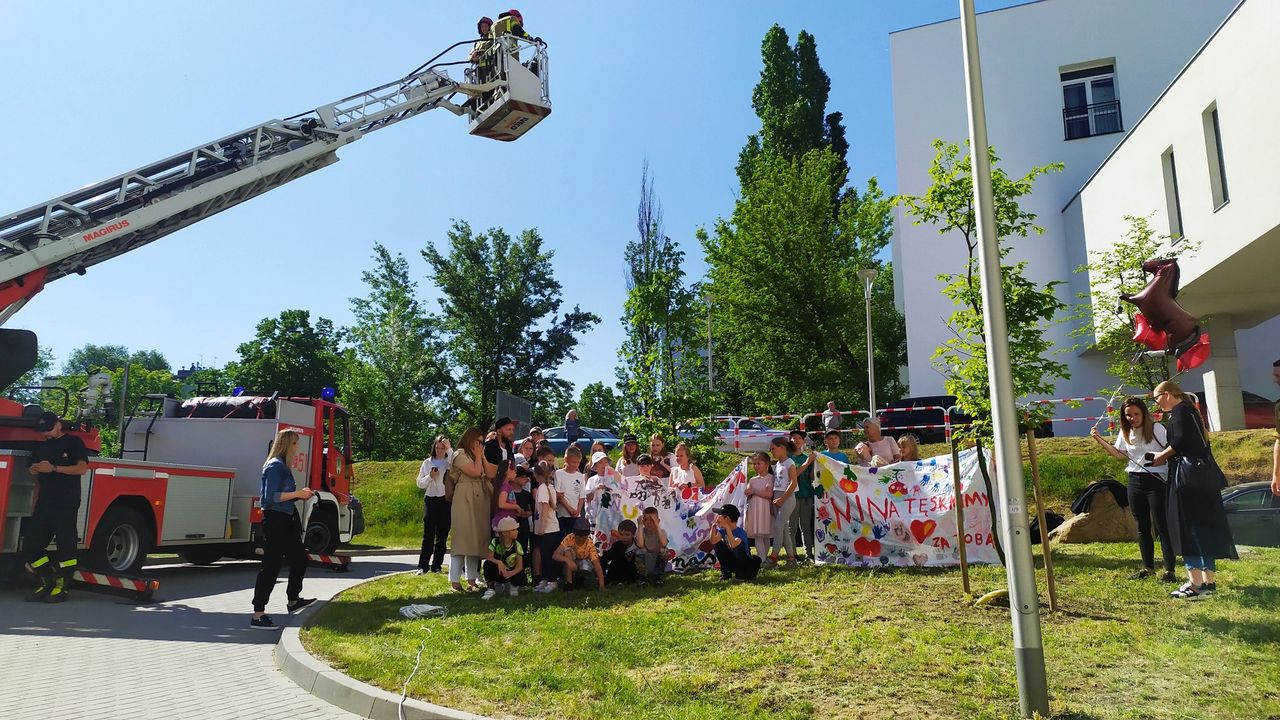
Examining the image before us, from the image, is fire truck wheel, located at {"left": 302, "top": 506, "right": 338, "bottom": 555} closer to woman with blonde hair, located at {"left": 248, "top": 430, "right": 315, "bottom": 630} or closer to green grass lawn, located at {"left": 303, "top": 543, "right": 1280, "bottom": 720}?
woman with blonde hair, located at {"left": 248, "top": 430, "right": 315, "bottom": 630}

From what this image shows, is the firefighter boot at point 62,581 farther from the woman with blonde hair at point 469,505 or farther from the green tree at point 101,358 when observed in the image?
the green tree at point 101,358

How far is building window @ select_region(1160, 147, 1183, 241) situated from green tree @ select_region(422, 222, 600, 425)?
31.8m

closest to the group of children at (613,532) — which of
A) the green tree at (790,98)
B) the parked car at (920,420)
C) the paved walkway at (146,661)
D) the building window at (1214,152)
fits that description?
the paved walkway at (146,661)

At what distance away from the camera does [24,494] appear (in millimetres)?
9953

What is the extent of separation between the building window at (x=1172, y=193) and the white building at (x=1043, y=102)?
25.1 feet

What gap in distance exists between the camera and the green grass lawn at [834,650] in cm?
519

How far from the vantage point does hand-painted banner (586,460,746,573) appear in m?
11.2

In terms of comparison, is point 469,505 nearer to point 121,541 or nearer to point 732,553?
point 732,553

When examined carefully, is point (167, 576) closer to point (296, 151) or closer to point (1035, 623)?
point (296, 151)

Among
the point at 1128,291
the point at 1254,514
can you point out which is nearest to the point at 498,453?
the point at 1254,514

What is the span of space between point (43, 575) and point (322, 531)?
4.89m

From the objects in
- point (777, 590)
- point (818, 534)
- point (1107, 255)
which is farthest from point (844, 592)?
point (1107, 255)

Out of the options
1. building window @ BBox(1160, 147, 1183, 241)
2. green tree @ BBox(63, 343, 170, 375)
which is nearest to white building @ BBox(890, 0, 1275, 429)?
building window @ BBox(1160, 147, 1183, 241)

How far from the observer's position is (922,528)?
394 inches
